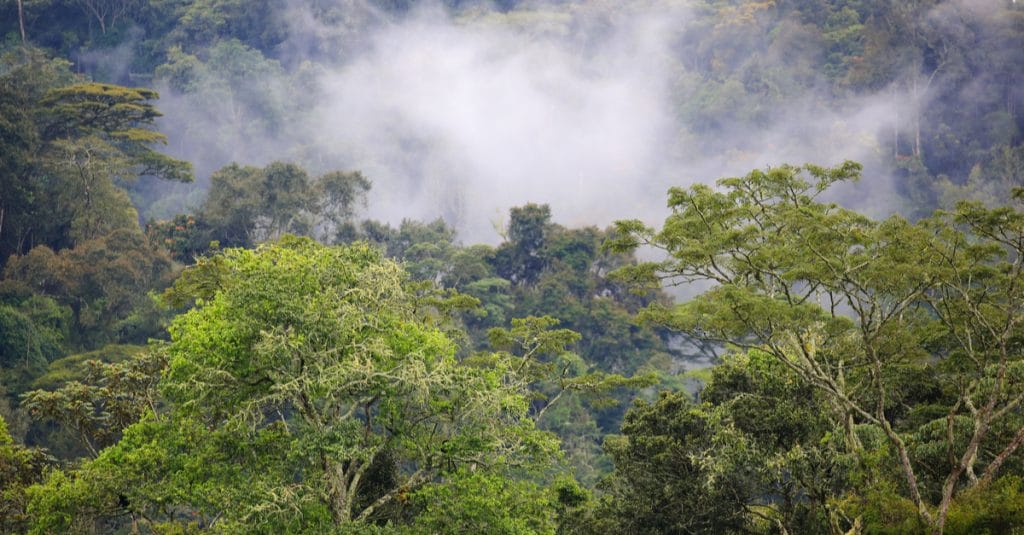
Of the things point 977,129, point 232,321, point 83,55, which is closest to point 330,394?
point 232,321

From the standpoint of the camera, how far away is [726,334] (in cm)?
1812

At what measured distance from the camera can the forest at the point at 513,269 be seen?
1669 cm

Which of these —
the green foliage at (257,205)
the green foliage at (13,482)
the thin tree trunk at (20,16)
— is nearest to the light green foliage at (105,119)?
the green foliage at (257,205)

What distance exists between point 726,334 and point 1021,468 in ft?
17.1

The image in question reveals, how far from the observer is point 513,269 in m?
56.8

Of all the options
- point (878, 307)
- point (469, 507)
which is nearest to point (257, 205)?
point (469, 507)

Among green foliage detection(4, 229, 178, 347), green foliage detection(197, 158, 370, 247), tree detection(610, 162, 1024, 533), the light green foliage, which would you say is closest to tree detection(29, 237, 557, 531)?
tree detection(610, 162, 1024, 533)

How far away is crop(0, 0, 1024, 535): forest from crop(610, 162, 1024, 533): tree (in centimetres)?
9

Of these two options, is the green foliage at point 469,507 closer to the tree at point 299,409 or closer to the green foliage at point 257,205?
the tree at point 299,409

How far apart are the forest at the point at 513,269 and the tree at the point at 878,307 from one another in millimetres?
95

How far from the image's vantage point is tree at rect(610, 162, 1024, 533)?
16141 mm

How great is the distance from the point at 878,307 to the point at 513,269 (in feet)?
131

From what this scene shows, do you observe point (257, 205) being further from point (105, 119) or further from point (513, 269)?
point (513, 269)

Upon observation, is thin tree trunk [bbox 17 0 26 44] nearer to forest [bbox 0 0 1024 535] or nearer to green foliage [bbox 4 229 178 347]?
forest [bbox 0 0 1024 535]
